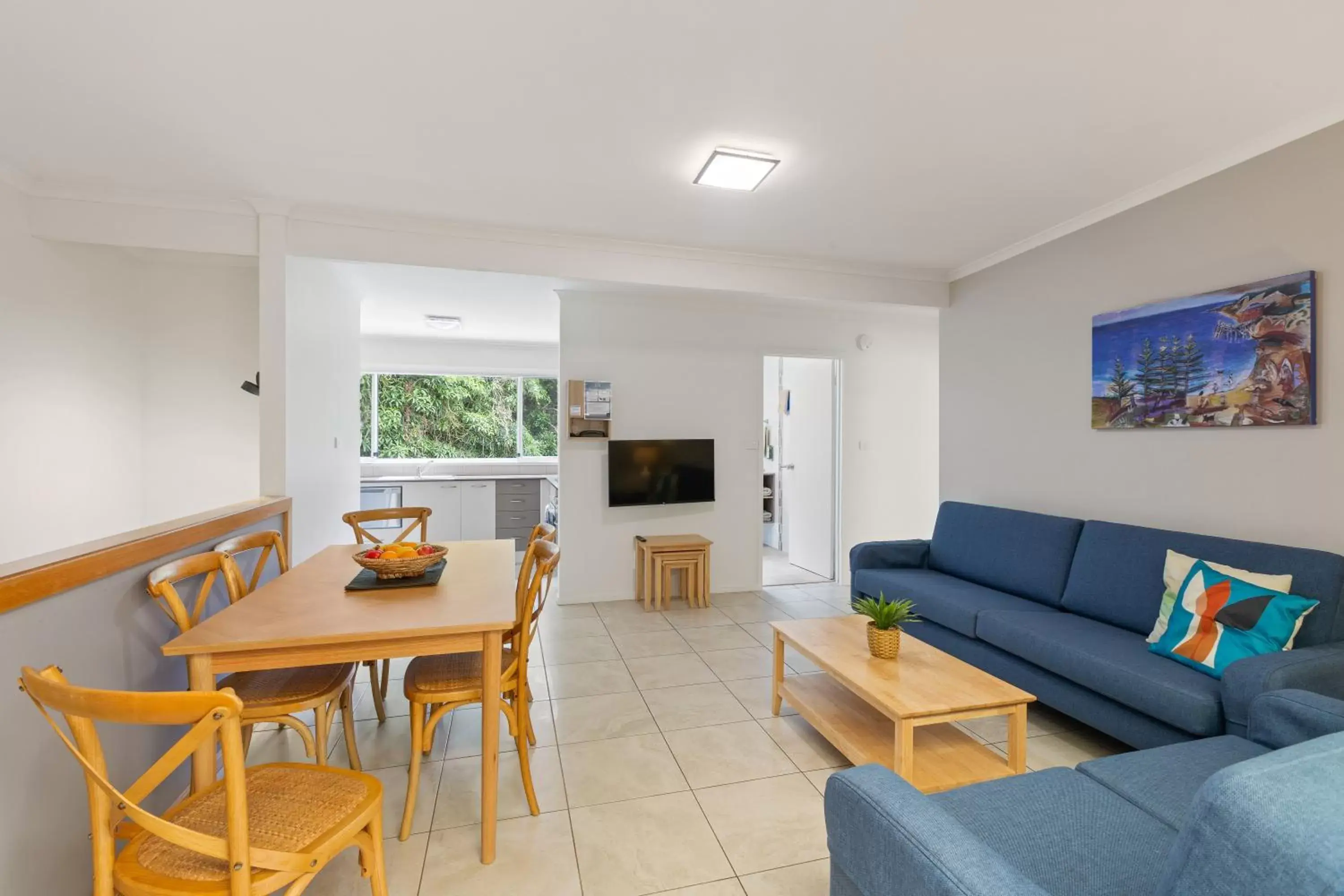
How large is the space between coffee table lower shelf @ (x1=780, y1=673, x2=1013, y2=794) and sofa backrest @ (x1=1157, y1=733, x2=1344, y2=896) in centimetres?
133

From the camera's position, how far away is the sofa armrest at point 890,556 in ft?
13.1

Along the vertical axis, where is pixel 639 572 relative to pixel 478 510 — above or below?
below

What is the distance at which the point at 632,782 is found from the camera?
231 centimetres

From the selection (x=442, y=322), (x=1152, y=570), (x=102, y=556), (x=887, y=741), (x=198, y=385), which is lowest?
(x=887, y=741)

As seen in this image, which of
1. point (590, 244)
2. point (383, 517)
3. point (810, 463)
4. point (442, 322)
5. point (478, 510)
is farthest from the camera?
point (478, 510)

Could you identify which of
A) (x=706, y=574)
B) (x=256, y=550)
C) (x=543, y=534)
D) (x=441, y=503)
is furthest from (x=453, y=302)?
(x=543, y=534)

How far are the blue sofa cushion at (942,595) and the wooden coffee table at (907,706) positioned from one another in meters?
0.57

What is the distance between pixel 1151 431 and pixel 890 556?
5.26ft

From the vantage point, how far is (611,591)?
4.86m

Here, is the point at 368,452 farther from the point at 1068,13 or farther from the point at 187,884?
the point at 1068,13

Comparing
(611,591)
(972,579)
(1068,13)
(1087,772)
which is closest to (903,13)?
(1068,13)

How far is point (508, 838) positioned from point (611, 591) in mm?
2873

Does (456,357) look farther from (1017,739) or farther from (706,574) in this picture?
(1017,739)

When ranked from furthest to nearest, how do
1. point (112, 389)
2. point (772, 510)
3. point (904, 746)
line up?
point (772, 510)
point (112, 389)
point (904, 746)
